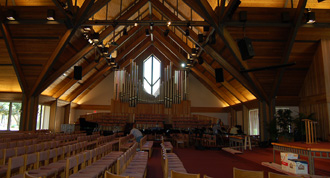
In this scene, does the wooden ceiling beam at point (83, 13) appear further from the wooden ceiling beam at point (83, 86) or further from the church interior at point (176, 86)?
the wooden ceiling beam at point (83, 86)

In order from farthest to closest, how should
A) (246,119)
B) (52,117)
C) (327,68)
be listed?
(52,117) → (246,119) → (327,68)

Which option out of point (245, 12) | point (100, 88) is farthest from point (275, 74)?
point (100, 88)

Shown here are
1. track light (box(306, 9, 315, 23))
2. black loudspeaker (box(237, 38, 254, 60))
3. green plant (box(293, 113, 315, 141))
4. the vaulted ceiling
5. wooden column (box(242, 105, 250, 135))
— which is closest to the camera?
black loudspeaker (box(237, 38, 254, 60))

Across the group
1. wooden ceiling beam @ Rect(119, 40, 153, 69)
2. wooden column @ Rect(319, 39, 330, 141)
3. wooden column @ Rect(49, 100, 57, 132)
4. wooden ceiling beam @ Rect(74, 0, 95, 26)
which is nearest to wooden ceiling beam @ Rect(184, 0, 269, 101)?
wooden column @ Rect(319, 39, 330, 141)

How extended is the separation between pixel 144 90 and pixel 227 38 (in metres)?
8.91

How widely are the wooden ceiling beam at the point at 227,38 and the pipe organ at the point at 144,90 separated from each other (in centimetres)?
631

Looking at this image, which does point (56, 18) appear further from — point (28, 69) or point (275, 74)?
point (275, 74)

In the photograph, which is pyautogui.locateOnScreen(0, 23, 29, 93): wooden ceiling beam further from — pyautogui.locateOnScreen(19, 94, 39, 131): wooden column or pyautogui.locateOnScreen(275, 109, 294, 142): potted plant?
pyautogui.locateOnScreen(275, 109, 294, 142): potted plant

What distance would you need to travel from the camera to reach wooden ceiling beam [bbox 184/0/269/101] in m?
8.70

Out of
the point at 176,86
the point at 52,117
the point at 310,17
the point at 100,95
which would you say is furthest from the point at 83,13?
the point at 100,95

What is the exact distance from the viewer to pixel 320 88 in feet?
34.0

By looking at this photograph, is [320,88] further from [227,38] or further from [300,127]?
[227,38]

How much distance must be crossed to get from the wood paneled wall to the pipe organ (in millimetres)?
7786

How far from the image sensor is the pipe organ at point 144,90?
1655cm
